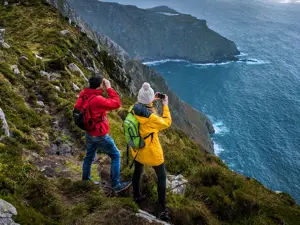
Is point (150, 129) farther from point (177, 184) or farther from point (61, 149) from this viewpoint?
point (61, 149)

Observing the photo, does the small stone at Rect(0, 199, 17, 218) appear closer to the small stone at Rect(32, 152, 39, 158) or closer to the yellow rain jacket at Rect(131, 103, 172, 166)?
the yellow rain jacket at Rect(131, 103, 172, 166)

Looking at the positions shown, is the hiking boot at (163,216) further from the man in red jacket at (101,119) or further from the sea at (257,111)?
the sea at (257,111)

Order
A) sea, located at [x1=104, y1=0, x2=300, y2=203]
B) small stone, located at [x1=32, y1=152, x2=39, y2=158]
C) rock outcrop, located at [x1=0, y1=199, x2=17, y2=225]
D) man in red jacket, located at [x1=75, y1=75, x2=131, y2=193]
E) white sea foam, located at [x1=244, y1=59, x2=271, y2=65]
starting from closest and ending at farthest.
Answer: rock outcrop, located at [x1=0, y1=199, x2=17, y2=225], man in red jacket, located at [x1=75, y1=75, x2=131, y2=193], small stone, located at [x1=32, y1=152, x2=39, y2=158], sea, located at [x1=104, y1=0, x2=300, y2=203], white sea foam, located at [x1=244, y1=59, x2=271, y2=65]

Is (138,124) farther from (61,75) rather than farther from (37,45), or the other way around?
(37,45)

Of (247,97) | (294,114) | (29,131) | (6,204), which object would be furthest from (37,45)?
(247,97)

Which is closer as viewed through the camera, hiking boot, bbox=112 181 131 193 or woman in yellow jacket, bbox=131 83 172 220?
woman in yellow jacket, bbox=131 83 172 220

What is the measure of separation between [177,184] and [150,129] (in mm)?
4397

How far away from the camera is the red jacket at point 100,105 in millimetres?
7516

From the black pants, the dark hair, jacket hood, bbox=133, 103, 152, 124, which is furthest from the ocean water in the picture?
the dark hair

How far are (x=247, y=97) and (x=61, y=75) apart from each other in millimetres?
134303

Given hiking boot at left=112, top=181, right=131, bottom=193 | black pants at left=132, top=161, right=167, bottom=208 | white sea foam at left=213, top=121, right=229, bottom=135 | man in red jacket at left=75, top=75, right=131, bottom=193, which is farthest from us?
white sea foam at left=213, top=121, right=229, bottom=135

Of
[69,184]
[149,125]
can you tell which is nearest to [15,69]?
[69,184]

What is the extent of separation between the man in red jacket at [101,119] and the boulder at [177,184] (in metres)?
2.12

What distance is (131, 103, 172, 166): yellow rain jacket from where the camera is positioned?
7086 mm
